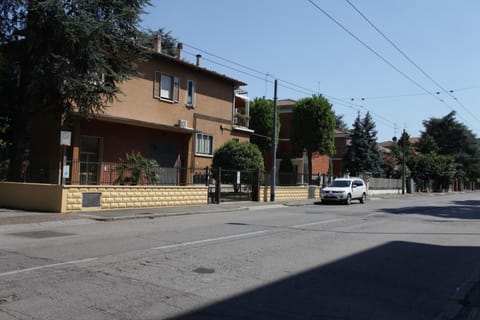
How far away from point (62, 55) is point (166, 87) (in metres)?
9.72

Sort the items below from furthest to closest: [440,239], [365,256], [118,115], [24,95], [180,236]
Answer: [118,115]
[24,95]
[440,239]
[180,236]
[365,256]

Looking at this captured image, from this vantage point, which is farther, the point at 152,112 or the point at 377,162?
the point at 377,162

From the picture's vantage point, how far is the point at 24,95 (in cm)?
2050

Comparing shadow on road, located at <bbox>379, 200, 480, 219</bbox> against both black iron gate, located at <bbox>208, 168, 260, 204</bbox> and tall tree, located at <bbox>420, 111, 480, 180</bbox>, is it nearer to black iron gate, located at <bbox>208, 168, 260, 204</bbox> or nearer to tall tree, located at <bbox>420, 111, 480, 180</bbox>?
black iron gate, located at <bbox>208, 168, 260, 204</bbox>

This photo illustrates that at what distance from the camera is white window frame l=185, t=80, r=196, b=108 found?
29.5 metres

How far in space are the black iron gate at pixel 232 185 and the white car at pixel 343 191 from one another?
5041 millimetres

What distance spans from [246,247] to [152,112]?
1765 cm

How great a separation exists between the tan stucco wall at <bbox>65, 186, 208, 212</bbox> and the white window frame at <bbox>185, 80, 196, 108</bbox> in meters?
7.90

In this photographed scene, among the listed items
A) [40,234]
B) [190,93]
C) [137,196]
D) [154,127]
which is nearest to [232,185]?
[154,127]

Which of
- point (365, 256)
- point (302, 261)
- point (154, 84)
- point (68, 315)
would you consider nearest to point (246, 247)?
point (302, 261)

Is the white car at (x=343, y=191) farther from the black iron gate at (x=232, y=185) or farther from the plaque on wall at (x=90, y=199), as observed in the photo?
the plaque on wall at (x=90, y=199)

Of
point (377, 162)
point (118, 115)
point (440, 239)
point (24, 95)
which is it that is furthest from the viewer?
point (377, 162)

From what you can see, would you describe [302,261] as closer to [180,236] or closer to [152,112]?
[180,236]

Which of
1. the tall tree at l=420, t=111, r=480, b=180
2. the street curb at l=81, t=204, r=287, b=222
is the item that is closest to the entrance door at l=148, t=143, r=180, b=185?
the street curb at l=81, t=204, r=287, b=222
